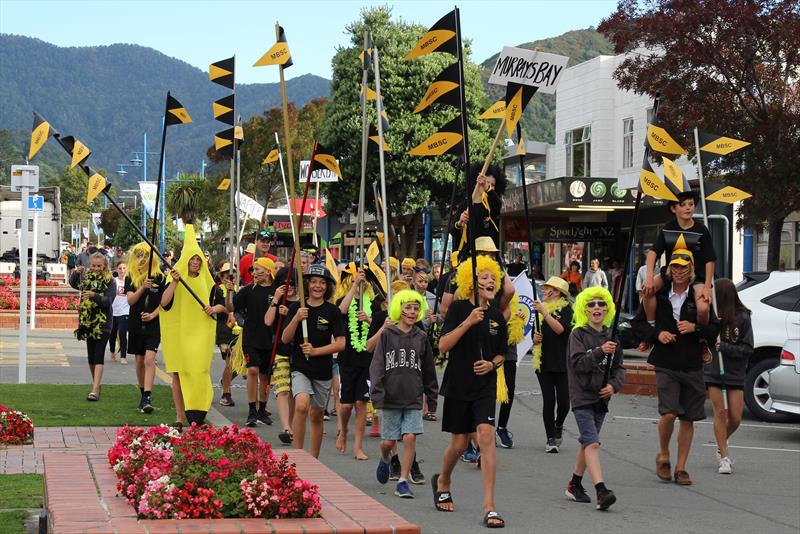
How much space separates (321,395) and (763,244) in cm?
2226

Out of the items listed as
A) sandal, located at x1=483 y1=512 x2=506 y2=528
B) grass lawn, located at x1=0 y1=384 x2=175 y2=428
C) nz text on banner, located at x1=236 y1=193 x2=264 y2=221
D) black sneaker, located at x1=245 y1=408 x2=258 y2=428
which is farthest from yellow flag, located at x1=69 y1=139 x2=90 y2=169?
nz text on banner, located at x1=236 y1=193 x2=264 y2=221

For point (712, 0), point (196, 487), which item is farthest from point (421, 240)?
point (196, 487)

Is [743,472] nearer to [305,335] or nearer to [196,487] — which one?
[305,335]

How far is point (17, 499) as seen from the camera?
27.5 ft

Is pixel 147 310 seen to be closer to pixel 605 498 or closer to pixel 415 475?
pixel 415 475

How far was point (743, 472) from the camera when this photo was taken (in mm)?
11023

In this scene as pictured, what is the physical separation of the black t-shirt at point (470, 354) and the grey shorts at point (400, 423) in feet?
2.43

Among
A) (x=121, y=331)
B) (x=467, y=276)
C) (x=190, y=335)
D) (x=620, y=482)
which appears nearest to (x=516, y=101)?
(x=467, y=276)

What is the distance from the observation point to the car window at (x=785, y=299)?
48.3 ft

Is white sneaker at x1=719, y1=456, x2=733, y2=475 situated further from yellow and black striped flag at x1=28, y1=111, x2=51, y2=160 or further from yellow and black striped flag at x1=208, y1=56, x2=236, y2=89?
yellow and black striped flag at x1=28, y1=111, x2=51, y2=160

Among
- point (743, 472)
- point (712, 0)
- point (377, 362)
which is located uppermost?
point (712, 0)

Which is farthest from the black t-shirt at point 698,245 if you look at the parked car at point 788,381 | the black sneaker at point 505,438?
the parked car at point 788,381

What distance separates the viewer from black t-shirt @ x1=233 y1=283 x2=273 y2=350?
42.2ft

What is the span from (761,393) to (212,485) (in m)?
9.65
